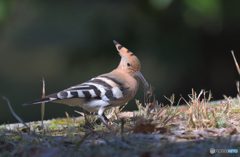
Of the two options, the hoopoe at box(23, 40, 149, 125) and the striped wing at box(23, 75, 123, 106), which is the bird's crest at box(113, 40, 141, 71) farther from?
the striped wing at box(23, 75, 123, 106)

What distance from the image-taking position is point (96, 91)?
3.31 metres

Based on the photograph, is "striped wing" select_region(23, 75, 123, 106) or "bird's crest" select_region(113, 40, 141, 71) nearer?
"striped wing" select_region(23, 75, 123, 106)

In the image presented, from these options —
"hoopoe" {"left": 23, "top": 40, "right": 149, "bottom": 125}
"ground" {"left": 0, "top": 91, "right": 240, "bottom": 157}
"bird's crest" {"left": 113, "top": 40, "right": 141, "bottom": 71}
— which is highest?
"bird's crest" {"left": 113, "top": 40, "right": 141, "bottom": 71}

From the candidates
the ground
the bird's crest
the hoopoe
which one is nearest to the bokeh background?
the bird's crest

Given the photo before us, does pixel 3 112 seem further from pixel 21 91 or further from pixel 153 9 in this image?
pixel 153 9

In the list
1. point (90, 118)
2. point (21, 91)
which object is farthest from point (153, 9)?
point (21, 91)

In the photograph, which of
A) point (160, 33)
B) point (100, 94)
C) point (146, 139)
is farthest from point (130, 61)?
point (160, 33)

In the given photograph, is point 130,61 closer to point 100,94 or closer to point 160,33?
point 100,94

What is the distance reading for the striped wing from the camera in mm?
3189

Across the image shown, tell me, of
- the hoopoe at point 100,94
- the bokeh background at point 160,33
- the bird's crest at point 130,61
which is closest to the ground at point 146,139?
the hoopoe at point 100,94

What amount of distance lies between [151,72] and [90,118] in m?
6.29

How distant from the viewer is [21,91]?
10883 millimetres

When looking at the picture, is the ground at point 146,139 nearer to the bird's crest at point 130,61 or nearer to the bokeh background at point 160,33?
the bird's crest at point 130,61

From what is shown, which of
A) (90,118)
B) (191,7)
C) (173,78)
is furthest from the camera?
(173,78)
